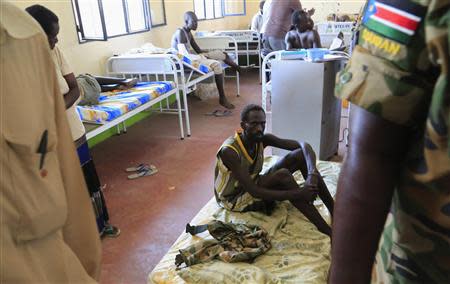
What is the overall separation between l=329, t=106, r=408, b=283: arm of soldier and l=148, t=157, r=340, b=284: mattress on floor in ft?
4.04

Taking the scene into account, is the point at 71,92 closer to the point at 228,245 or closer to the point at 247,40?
the point at 228,245

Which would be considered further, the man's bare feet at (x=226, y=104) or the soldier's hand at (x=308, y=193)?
the man's bare feet at (x=226, y=104)

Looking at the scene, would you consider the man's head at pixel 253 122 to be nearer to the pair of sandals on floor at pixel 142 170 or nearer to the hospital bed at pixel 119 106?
the hospital bed at pixel 119 106

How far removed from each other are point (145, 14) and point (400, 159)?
4.86 meters

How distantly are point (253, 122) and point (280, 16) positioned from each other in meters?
3.48

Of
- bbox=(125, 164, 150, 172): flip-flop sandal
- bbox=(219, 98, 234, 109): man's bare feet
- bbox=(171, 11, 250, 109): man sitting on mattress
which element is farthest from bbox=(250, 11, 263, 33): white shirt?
bbox=(125, 164, 150, 172): flip-flop sandal

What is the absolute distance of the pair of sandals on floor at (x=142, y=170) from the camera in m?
3.30

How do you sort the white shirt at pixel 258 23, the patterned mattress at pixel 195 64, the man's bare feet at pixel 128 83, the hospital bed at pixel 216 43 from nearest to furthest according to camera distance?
the man's bare feet at pixel 128 83 < the patterned mattress at pixel 195 64 < the hospital bed at pixel 216 43 < the white shirt at pixel 258 23

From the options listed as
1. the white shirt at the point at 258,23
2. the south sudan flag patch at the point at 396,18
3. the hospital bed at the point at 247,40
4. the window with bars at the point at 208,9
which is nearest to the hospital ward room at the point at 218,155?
the south sudan flag patch at the point at 396,18

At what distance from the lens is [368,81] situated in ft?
1.52

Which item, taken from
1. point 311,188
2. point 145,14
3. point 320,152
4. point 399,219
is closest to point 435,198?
point 399,219

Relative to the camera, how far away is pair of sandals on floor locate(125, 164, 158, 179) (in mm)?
3299

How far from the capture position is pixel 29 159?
71 cm

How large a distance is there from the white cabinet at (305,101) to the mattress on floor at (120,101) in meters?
1.23
